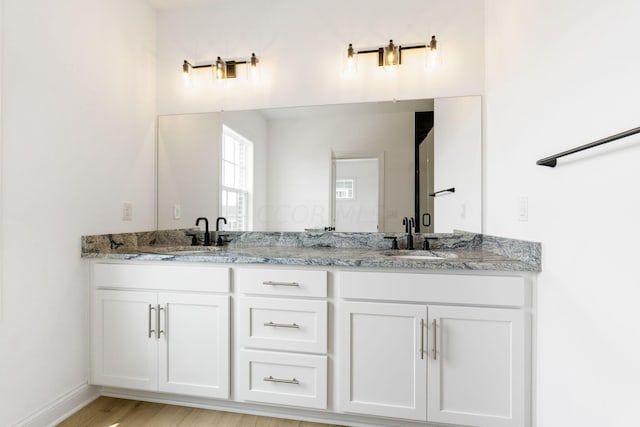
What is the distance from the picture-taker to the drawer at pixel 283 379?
1.64 meters

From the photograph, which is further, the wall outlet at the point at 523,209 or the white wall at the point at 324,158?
the white wall at the point at 324,158

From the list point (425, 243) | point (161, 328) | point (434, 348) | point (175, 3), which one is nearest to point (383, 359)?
point (434, 348)

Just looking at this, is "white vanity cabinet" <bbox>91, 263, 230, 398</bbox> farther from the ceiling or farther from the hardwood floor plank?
the ceiling

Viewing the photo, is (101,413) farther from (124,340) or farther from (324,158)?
(324,158)

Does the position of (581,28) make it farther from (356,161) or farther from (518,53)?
(356,161)

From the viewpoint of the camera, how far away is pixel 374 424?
166 cm

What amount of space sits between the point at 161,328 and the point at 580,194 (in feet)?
6.65

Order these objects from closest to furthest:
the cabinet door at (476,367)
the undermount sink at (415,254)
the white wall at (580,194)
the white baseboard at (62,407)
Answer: the white wall at (580,194) → the cabinet door at (476,367) → the white baseboard at (62,407) → the undermount sink at (415,254)

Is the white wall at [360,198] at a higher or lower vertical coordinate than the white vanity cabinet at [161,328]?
higher

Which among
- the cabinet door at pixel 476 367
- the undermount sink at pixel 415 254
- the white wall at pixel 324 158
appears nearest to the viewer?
the cabinet door at pixel 476 367

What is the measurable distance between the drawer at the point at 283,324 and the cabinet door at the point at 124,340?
55 cm

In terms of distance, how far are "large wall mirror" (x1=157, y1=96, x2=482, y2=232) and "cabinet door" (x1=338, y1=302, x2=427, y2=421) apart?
764mm

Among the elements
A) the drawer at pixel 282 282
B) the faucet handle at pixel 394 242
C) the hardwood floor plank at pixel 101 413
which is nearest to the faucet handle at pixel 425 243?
the faucet handle at pixel 394 242

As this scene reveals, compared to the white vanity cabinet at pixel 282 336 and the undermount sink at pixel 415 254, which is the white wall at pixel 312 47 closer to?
→ the undermount sink at pixel 415 254
